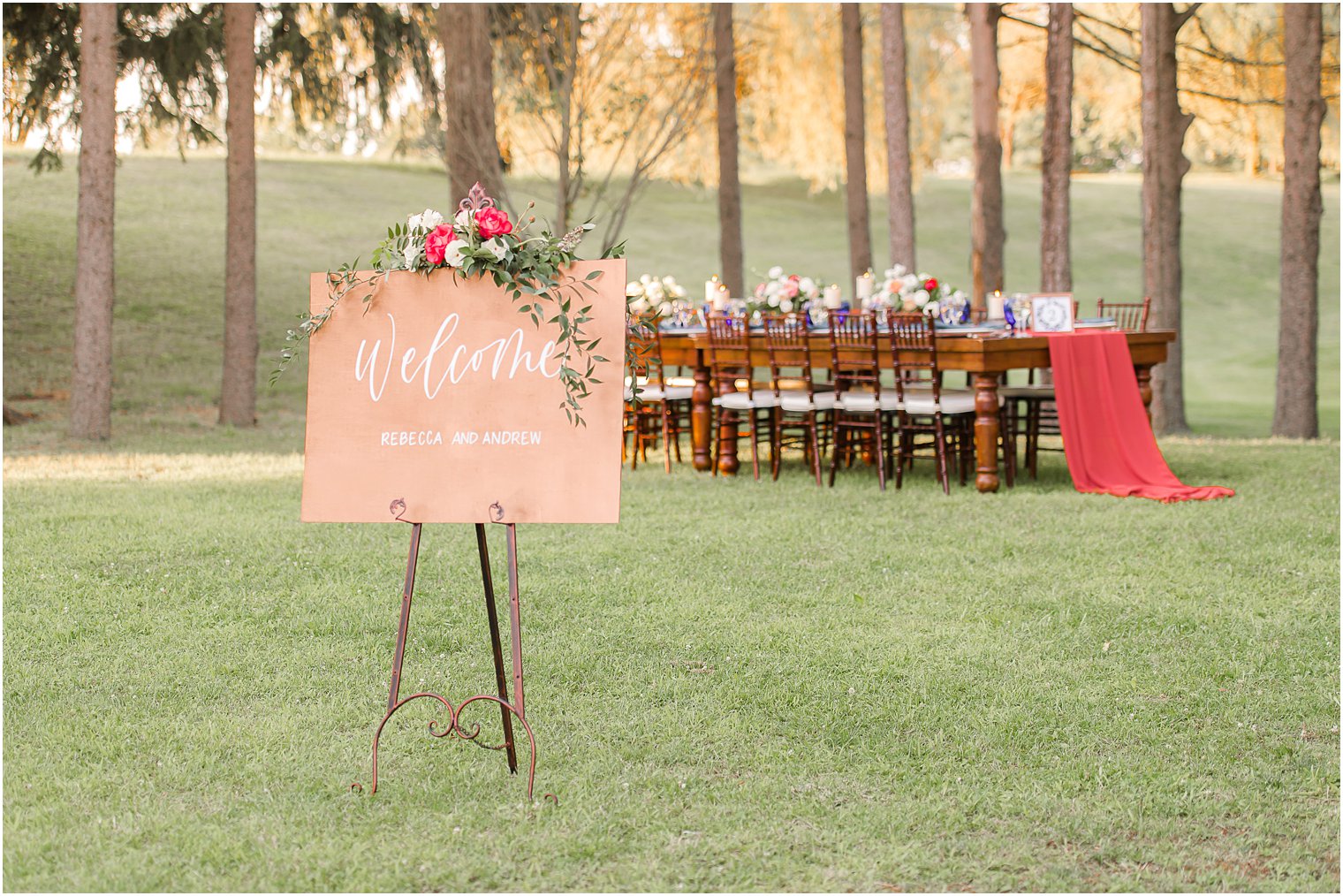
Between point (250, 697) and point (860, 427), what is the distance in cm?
528

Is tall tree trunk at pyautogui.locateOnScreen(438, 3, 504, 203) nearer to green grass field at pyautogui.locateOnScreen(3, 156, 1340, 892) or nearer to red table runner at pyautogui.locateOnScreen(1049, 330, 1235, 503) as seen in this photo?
green grass field at pyautogui.locateOnScreen(3, 156, 1340, 892)

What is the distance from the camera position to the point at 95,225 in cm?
1091

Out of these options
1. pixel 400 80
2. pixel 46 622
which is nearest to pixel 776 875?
pixel 46 622

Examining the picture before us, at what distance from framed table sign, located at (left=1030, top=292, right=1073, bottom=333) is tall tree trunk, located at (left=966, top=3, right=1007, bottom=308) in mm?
5482

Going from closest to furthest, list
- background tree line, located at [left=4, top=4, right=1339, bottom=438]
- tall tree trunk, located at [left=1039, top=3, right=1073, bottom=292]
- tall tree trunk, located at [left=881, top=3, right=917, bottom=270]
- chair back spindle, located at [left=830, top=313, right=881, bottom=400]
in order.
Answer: chair back spindle, located at [left=830, top=313, right=881, bottom=400] < background tree line, located at [left=4, top=4, right=1339, bottom=438] < tall tree trunk, located at [left=1039, top=3, right=1073, bottom=292] < tall tree trunk, located at [left=881, top=3, right=917, bottom=270]

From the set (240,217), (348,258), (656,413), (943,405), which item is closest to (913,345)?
(943,405)

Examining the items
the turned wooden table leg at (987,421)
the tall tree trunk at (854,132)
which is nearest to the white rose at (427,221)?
the turned wooden table leg at (987,421)

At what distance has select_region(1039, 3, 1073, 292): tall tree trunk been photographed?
1250 centimetres

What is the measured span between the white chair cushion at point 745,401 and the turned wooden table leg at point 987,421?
59.6 inches

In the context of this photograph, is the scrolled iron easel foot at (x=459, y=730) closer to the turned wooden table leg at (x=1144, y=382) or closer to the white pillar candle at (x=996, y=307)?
the white pillar candle at (x=996, y=307)

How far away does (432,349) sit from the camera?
3715 mm

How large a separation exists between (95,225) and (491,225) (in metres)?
8.63

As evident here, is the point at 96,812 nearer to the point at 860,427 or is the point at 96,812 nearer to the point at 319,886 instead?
the point at 319,886

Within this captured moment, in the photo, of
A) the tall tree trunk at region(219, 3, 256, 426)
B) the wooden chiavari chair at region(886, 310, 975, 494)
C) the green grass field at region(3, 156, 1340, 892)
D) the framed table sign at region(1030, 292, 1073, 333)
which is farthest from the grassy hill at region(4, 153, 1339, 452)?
the framed table sign at region(1030, 292, 1073, 333)
